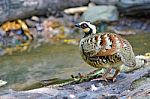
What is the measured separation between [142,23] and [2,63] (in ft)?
14.5

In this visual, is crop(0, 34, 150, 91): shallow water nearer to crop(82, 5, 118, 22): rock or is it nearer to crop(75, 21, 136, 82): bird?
crop(82, 5, 118, 22): rock

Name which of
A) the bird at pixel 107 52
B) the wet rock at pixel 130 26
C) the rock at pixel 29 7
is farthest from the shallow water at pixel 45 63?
the bird at pixel 107 52

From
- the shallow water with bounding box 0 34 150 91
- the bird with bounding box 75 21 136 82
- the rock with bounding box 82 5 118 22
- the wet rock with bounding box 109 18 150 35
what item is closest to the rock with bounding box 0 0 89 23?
the rock with bounding box 82 5 118 22

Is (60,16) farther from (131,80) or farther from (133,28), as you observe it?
(131,80)

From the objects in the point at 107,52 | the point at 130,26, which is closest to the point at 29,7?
the point at 130,26

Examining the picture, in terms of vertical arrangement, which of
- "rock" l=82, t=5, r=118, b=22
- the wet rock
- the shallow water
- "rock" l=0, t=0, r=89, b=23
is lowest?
the shallow water

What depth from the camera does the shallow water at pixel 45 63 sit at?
7621 mm

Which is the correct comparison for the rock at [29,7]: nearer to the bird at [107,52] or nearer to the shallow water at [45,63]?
the shallow water at [45,63]

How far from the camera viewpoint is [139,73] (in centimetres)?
596

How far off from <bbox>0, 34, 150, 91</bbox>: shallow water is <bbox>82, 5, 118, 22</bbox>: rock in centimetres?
138

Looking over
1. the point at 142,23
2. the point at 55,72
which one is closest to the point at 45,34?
the point at 142,23

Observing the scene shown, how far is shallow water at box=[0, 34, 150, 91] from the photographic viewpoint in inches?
300

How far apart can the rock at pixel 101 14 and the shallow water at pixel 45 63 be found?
138 centimetres

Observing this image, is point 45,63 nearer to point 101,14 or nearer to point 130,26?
point 101,14
